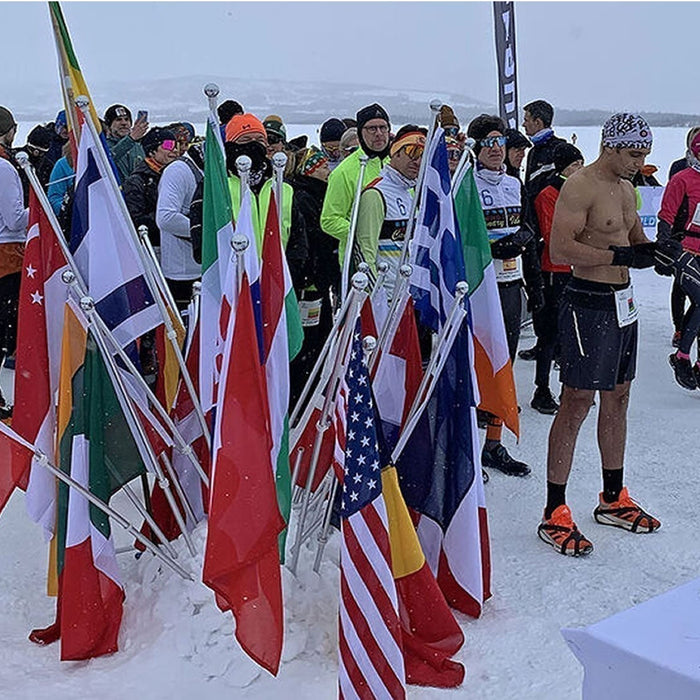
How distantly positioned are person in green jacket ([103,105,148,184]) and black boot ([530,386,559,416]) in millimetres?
3210

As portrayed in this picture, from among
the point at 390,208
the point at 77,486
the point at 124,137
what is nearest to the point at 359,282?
the point at 77,486

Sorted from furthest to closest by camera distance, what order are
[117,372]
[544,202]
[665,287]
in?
[665,287] < [544,202] < [117,372]

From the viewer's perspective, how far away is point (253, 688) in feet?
9.05

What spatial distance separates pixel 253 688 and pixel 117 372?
1.07 meters

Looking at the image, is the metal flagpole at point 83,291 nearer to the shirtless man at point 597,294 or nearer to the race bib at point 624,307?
the shirtless man at point 597,294

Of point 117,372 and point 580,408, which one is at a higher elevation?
point 117,372

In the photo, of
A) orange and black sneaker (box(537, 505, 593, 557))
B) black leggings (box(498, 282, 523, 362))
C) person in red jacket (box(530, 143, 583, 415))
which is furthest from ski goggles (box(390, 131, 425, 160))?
orange and black sneaker (box(537, 505, 593, 557))

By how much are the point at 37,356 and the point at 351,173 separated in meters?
2.50

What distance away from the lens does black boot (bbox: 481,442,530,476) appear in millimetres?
4746

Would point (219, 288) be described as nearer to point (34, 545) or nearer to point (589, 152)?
point (34, 545)

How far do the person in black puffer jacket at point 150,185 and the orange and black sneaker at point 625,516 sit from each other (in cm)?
311

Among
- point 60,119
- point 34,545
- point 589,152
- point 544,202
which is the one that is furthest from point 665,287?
point 589,152

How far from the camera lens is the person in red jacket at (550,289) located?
5645 millimetres

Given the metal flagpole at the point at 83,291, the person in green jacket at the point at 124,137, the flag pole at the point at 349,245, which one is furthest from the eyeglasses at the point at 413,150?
the person in green jacket at the point at 124,137
